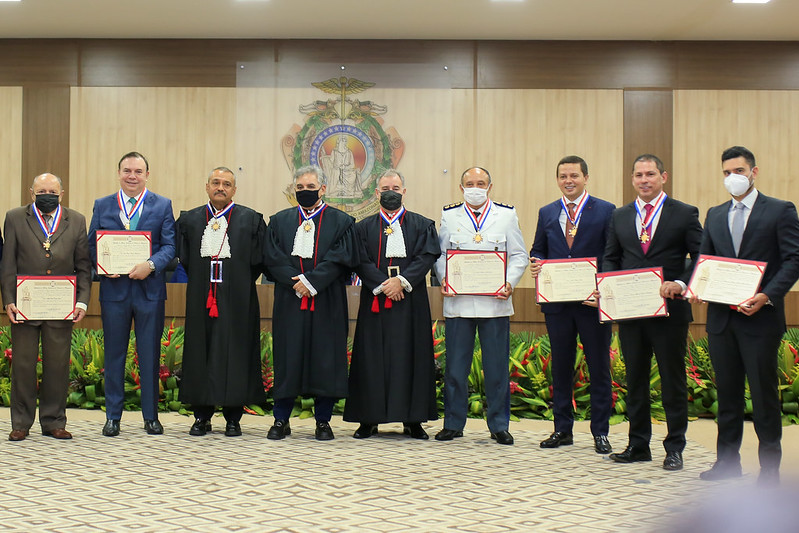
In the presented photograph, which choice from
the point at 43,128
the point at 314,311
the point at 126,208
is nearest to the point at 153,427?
the point at 314,311

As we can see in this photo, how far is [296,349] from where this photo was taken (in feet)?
17.0

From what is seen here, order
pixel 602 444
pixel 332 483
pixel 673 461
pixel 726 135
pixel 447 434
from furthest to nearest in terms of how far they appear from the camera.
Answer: pixel 726 135
pixel 447 434
pixel 602 444
pixel 673 461
pixel 332 483

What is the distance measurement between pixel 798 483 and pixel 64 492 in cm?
349

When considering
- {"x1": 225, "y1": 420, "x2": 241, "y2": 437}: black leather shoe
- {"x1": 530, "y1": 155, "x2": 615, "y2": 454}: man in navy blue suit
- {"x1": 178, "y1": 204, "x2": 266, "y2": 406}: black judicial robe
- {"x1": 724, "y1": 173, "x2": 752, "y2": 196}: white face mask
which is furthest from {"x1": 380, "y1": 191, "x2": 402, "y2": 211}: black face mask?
{"x1": 724, "y1": 173, "x2": 752, "y2": 196}: white face mask

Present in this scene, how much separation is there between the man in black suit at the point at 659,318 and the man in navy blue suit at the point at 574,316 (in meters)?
0.31

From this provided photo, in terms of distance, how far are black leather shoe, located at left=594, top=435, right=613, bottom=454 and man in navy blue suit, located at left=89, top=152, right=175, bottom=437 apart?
2.74 meters

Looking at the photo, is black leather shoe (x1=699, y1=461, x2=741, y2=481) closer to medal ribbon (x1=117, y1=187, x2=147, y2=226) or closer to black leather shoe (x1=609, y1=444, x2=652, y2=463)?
black leather shoe (x1=609, y1=444, x2=652, y2=463)

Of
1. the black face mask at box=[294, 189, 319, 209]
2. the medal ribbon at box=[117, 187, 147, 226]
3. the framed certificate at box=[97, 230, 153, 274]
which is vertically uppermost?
the black face mask at box=[294, 189, 319, 209]

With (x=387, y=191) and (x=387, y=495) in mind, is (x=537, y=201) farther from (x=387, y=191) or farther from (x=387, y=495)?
(x=387, y=495)

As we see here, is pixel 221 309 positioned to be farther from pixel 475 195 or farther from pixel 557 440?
pixel 557 440

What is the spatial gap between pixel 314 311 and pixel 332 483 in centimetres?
155

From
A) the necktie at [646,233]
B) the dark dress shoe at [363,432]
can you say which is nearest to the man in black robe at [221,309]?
the dark dress shoe at [363,432]

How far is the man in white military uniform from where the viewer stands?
5180mm

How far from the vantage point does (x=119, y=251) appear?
522 cm
